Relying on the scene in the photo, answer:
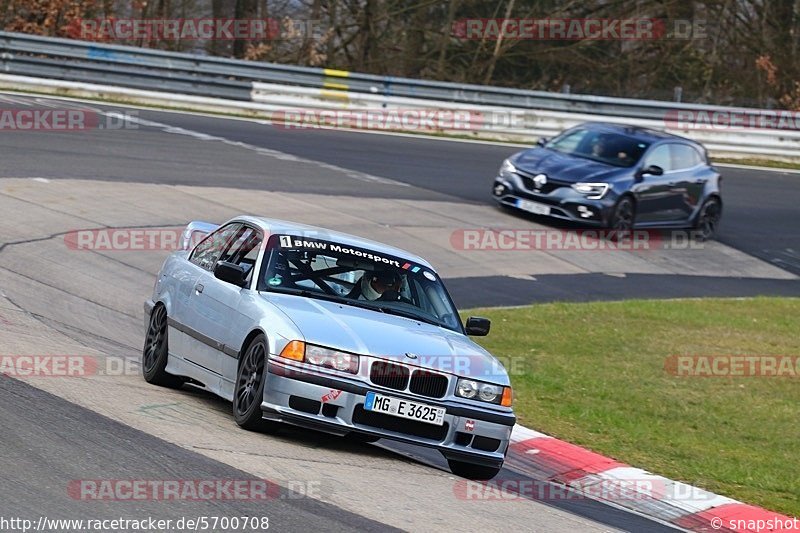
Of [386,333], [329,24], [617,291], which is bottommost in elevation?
[617,291]

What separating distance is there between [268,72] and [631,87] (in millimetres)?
13669

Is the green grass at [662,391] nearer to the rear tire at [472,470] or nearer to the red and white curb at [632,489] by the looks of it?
the red and white curb at [632,489]

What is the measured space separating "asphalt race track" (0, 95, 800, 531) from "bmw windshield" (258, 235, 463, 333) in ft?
3.13

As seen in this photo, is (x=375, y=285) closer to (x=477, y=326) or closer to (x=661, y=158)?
(x=477, y=326)

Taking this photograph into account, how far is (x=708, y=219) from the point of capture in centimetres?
2252

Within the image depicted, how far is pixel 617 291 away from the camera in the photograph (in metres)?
18.1

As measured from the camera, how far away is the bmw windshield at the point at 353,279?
358 inches

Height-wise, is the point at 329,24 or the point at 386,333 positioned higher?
the point at 329,24

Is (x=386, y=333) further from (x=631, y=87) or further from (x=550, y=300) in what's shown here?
(x=631, y=87)

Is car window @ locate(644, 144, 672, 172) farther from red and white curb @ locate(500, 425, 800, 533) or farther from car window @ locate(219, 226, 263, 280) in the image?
car window @ locate(219, 226, 263, 280)

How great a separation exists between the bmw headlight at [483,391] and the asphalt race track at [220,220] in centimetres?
55

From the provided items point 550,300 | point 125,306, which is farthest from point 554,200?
point 125,306

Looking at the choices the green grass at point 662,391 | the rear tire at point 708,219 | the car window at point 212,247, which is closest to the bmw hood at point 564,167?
the rear tire at point 708,219

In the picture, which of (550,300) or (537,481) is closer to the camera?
→ (537,481)
